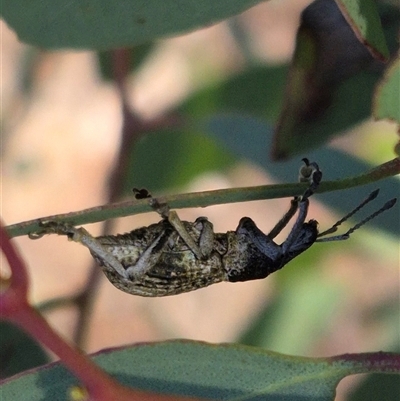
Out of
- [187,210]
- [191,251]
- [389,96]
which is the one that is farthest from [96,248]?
[187,210]

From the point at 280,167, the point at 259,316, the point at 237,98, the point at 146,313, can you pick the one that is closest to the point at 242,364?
the point at 280,167

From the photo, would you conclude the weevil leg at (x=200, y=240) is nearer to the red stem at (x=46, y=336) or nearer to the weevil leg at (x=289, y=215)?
the weevil leg at (x=289, y=215)

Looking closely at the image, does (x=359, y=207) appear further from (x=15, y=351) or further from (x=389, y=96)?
(x=15, y=351)

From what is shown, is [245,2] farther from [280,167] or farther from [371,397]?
[371,397]

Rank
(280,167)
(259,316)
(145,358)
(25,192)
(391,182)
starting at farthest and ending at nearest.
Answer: (25,192) < (259,316) < (280,167) < (391,182) < (145,358)

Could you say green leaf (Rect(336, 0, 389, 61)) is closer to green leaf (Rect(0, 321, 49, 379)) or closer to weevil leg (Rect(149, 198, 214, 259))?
weevil leg (Rect(149, 198, 214, 259))

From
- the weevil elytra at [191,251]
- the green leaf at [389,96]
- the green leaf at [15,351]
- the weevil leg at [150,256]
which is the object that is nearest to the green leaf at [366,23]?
the green leaf at [389,96]
